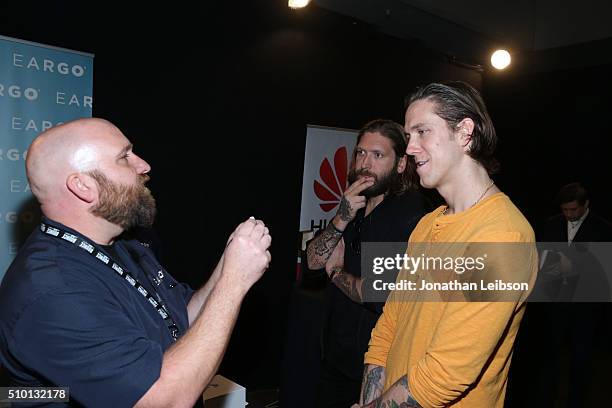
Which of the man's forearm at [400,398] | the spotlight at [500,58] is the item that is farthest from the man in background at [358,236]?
the spotlight at [500,58]

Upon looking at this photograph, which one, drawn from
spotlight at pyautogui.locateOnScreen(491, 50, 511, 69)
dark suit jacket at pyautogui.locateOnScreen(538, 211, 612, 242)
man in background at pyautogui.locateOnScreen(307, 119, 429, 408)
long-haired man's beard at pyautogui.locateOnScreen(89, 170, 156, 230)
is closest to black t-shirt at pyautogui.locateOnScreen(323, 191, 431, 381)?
man in background at pyautogui.locateOnScreen(307, 119, 429, 408)

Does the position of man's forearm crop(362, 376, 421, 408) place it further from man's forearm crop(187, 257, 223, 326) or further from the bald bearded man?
man's forearm crop(187, 257, 223, 326)

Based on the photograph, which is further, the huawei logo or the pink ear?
the huawei logo

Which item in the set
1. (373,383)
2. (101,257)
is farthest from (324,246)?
(101,257)

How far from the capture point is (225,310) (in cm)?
123

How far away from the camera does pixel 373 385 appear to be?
167 cm

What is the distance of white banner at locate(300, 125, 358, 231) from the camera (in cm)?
425

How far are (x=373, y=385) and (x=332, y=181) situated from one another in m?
2.88

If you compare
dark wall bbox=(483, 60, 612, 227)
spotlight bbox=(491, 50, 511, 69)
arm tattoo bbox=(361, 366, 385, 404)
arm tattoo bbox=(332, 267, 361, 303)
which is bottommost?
arm tattoo bbox=(361, 366, 385, 404)

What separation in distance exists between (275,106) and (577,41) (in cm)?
423

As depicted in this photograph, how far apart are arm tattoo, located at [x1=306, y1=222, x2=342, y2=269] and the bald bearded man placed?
110cm

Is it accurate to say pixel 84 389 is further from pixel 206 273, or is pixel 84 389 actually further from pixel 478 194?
pixel 206 273

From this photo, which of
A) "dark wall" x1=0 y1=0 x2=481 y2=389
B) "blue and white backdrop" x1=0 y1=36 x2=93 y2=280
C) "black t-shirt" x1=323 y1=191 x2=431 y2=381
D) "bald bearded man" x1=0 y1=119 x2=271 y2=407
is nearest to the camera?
"bald bearded man" x1=0 y1=119 x2=271 y2=407

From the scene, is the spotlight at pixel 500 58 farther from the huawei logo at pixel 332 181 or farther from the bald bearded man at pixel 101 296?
the bald bearded man at pixel 101 296
